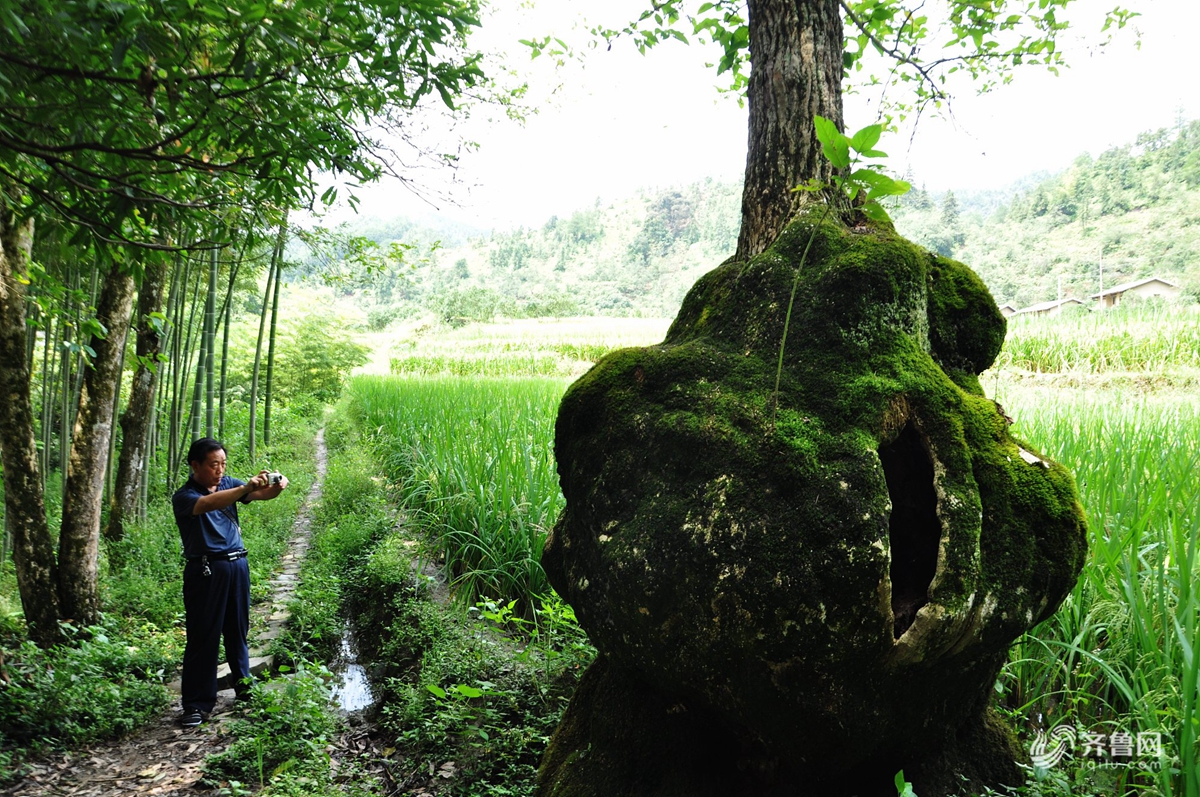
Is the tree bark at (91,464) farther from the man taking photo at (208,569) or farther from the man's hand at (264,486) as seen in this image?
the man's hand at (264,486)

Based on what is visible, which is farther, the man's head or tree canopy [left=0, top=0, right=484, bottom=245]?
the man's head

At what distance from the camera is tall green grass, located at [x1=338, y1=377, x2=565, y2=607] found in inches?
182

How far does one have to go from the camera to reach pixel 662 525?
189 centimetres

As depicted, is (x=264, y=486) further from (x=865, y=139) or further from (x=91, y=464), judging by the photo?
(x=865, y=139)

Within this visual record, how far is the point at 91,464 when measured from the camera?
14.9 ft

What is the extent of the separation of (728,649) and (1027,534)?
2.85 ft

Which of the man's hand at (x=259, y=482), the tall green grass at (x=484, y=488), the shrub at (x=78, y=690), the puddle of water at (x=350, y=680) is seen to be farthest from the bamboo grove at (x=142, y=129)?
the tall green grass at (x=484, y=488)

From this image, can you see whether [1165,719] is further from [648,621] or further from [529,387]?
[529,387]

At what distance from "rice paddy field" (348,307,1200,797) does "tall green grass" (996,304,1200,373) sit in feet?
0.17

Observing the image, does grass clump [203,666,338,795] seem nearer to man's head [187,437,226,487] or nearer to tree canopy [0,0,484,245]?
man's head [187,437,226,487]

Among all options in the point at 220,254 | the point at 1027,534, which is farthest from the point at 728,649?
the point at 220,254

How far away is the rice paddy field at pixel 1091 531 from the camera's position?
2.21 meters

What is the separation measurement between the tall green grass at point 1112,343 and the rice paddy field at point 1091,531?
0.05 m

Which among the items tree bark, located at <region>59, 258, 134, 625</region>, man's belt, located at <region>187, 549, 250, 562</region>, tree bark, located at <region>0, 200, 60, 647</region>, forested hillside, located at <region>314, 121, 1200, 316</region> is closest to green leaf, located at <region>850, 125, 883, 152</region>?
man's belt, located at <region>187, 549, 250, 562</region>
